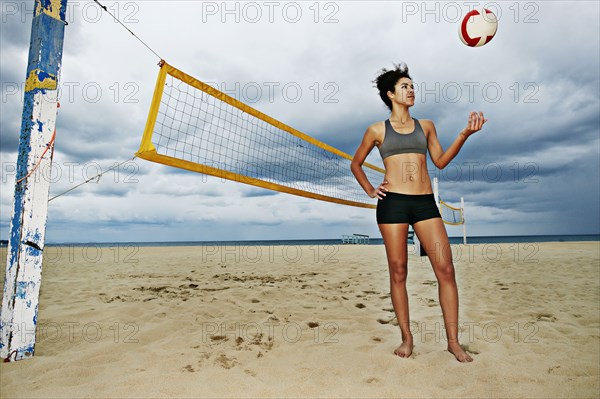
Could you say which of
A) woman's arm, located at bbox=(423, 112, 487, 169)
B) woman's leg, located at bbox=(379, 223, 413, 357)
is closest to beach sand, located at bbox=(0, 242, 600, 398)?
woman's leg, located at bbox=(379, 223, 413, 357)

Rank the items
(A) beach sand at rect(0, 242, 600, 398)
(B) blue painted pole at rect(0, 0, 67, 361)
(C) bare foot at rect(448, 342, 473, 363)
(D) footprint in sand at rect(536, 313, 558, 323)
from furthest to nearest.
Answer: (D) footprint in sand at rect(536, 313, 558, 323), (B) blue painted pole at rect(0, 0, 67, 361), (C) bare foot at rect(448, 342, 473, 363), (A) beach sand at rect(0, 242, 600, 398)

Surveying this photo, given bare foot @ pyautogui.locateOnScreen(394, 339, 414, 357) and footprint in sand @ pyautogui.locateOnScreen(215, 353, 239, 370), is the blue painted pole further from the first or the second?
bare foot @ pyautogui.locateOnScreen(394, 339, 414, 357)

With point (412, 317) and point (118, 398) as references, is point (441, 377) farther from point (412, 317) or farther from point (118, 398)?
point (118, 398)

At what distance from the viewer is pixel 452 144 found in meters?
2.52

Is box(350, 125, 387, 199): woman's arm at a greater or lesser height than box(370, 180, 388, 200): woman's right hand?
greater

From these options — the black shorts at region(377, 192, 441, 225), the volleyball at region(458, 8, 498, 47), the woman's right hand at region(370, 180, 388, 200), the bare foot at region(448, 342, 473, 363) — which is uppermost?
the volleyball at region(458, 8, 498, 47)

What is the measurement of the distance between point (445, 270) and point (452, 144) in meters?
0.90

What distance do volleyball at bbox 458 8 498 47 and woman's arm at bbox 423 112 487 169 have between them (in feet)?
3.11

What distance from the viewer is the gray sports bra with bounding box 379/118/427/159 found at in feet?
8.68

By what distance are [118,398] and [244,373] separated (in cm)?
72

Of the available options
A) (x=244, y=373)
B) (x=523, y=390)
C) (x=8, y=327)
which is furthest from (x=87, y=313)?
(x=523, y=390)

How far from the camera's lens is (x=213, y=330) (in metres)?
3.14

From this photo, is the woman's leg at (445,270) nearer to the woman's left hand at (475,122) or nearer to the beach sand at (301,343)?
the beach sand at (301,343)

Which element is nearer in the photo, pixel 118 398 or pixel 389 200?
pixel 118 398
